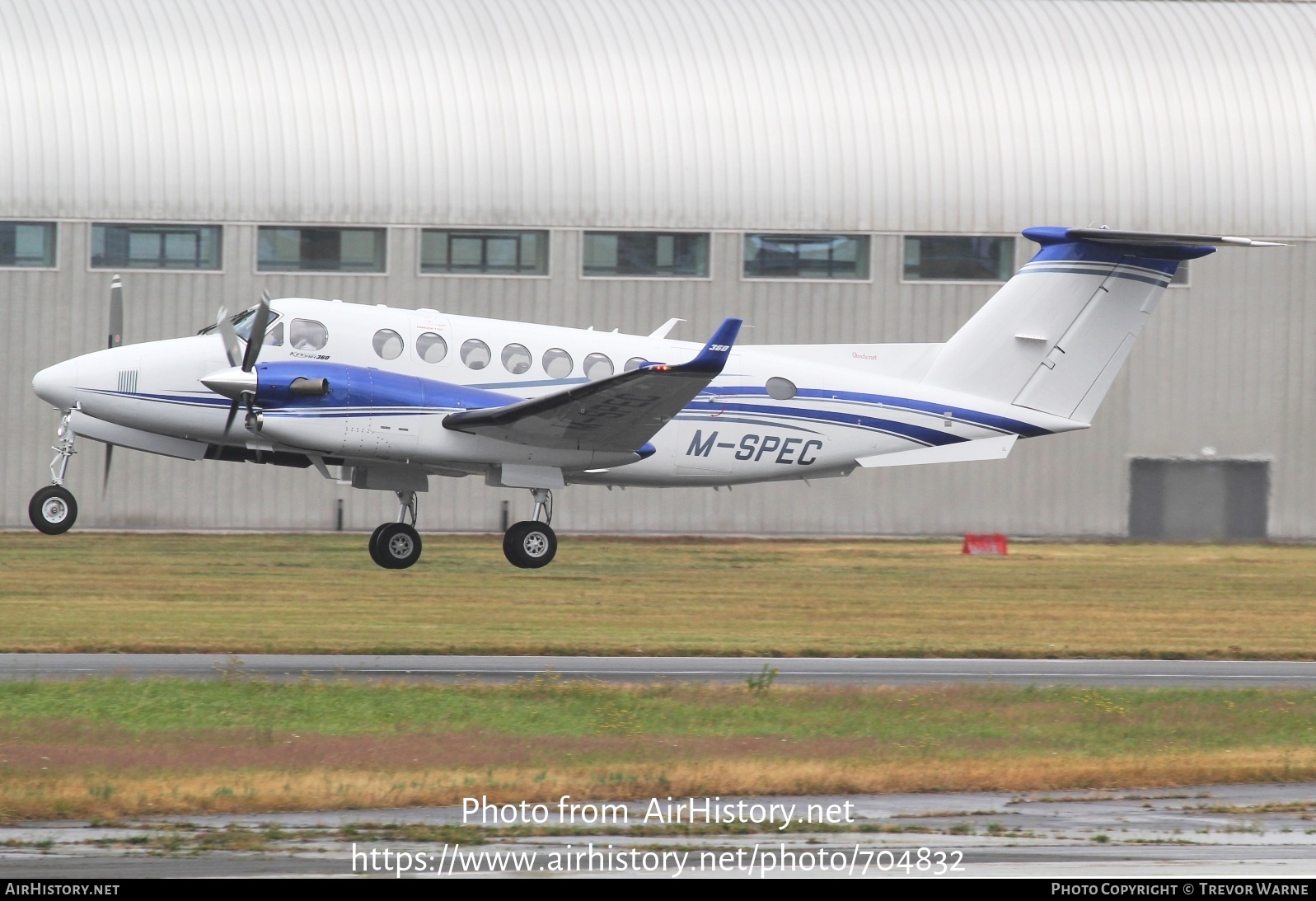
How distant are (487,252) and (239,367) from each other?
17640 mm

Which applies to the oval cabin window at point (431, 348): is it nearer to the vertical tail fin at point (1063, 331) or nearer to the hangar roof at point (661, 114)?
the vertical tail fin at point (1063, 331)

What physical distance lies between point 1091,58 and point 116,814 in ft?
118

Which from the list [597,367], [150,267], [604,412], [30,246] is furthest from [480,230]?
[604,412]

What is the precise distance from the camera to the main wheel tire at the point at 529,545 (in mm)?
24359

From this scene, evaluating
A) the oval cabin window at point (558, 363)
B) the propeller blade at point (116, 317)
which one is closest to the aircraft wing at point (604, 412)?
the oval cabin window at point (558, 363)

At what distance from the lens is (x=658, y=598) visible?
29.7 meters

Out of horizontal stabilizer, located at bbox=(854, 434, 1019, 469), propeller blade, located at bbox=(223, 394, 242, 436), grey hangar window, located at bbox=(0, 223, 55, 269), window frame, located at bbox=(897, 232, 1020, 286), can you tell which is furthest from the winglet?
grey hangar window, located at bbox=(0, 223, 55, 269)

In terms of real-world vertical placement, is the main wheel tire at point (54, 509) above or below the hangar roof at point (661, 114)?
below

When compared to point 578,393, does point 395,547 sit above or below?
below

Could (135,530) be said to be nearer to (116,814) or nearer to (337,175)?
(337,175)

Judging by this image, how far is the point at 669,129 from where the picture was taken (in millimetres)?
39969

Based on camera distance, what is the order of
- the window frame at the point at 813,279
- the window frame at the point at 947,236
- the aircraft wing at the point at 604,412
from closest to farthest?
the aircraft wing at the point at 604,412 → the window frame at the point at 813,279 → the window frame at the point at 947,236

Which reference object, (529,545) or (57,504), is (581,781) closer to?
(529,545)

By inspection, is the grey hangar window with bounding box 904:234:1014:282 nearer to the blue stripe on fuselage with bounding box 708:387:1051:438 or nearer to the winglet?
the blue stripe on fuselage with bounding box 708:387:1051:438
